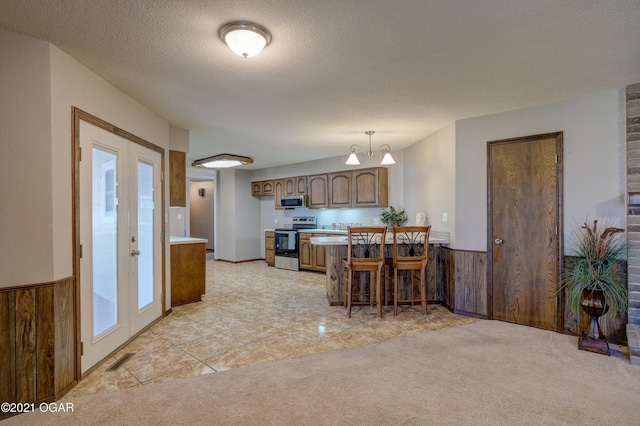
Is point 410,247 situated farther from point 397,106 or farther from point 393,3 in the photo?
point 393,3

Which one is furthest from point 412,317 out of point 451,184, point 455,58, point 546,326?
point 455,58

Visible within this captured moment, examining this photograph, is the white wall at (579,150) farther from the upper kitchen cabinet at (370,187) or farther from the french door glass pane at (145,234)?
the french door glass pane at (145,234)

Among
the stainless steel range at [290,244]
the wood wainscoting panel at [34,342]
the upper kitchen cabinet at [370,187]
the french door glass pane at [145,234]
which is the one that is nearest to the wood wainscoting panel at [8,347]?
the wood wainscoting panel at [34,342]

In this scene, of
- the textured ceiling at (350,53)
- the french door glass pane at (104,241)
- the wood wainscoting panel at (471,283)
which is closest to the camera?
the textured ceiling at (350,53)

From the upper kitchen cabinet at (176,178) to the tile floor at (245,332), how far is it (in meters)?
1.45

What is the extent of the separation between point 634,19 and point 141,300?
15.3ft

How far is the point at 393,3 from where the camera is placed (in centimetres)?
186

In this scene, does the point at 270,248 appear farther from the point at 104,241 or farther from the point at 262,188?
the point at 104,241

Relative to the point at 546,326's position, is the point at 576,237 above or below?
above

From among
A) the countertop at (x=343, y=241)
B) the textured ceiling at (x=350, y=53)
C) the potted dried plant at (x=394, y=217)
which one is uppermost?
the textured ceiling at (x=350, y=53)

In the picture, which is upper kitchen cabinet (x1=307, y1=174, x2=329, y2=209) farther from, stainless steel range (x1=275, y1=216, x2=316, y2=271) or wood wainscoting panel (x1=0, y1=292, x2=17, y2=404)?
wood wainscoting panel (x1=0, y1=292, x2=17, y2=404)

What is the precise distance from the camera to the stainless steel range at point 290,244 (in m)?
7.30

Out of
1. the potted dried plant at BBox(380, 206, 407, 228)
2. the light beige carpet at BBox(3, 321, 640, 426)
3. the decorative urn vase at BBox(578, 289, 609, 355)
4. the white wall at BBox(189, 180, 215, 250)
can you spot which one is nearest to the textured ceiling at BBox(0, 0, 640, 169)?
the decorative urn vase at BBox(578, 289, 609, 355)

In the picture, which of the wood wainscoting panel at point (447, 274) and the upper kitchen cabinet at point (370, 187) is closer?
the wood wainscoting panel at point (447, 274)
